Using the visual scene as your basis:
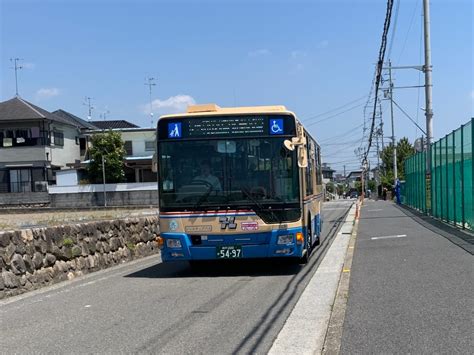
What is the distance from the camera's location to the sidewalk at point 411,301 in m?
5.87

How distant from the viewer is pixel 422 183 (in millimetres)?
30047

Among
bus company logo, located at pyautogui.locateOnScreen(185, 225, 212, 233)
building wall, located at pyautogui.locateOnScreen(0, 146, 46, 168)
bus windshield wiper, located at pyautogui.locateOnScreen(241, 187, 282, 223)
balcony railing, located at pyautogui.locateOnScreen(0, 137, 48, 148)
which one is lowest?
bus company logo, located at pyautogui.locateOnScreen(185, 225, 212, 233)

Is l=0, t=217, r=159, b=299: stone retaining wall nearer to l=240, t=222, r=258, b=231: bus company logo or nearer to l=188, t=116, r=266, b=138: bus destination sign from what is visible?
l=188, t=116, r=266, b=138: bus destination sign

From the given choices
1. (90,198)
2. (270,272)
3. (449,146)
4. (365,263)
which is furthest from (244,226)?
(90,198)

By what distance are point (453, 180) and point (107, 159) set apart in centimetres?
3999

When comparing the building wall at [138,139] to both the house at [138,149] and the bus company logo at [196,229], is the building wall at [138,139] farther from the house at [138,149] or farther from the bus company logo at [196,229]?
the bus company logo at [196,229]

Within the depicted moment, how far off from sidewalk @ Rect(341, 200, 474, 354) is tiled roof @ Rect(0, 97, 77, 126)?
46916 millimetres

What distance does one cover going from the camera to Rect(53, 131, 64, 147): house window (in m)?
56.2

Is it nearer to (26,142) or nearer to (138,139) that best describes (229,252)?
(26,142)

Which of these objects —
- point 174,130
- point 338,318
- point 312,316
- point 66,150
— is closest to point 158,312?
point 312,316

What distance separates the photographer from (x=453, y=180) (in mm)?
18766

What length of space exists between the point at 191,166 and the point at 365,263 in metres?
4.12

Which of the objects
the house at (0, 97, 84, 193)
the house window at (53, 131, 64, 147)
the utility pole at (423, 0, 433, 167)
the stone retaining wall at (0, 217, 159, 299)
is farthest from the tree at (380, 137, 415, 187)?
the stone retaining wall at (0, 217, 159, 299)

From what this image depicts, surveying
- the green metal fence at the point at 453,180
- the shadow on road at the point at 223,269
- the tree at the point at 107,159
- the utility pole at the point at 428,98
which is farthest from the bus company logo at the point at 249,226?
the tree at the point at 107,159
